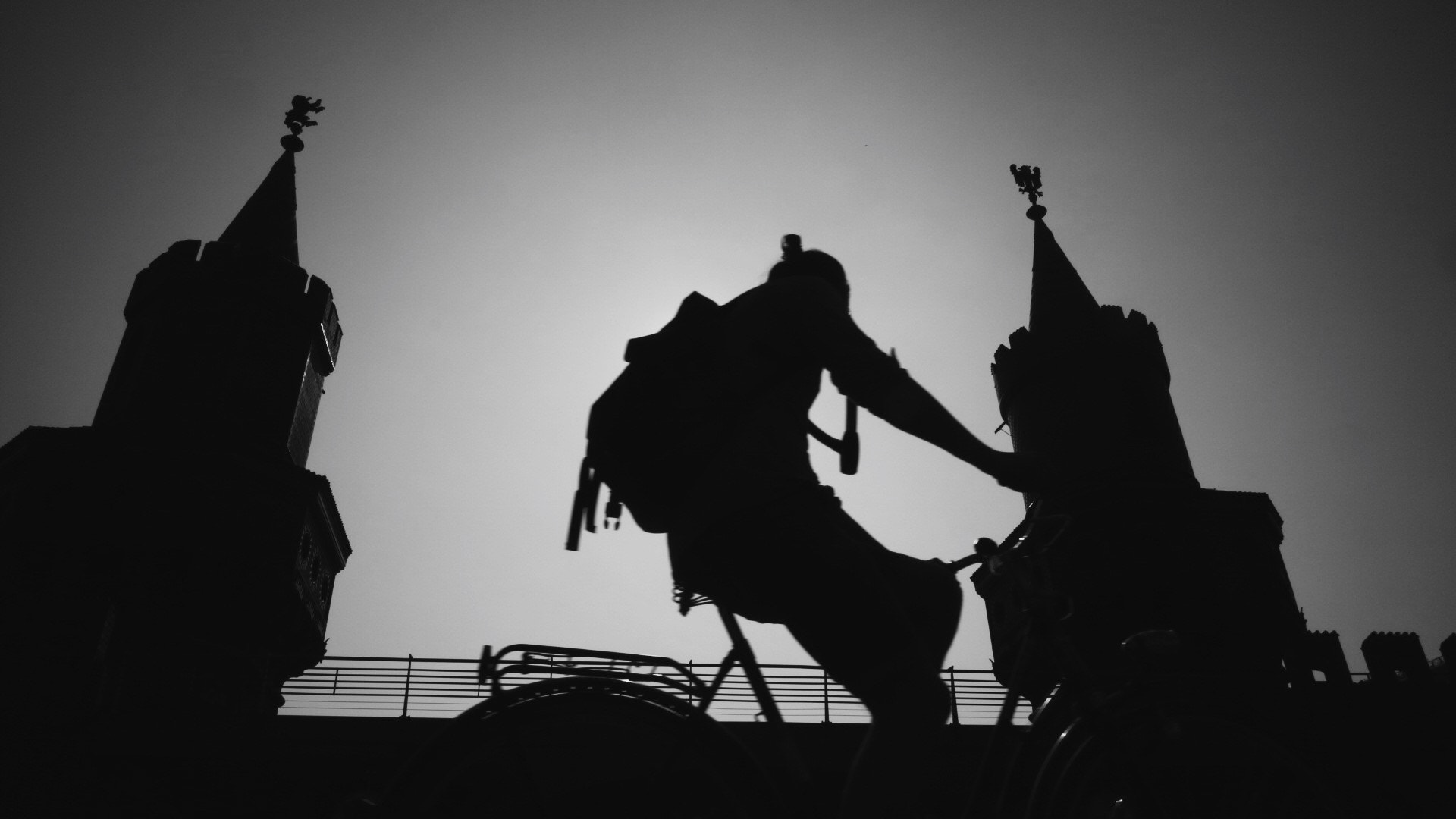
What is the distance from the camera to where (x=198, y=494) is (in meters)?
21.4

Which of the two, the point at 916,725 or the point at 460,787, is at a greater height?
the point at 916,725

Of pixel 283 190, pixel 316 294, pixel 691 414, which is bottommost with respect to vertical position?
pixel 691 414

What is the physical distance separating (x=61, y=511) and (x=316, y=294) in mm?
9242

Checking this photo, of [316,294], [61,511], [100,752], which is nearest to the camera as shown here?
[100,752]

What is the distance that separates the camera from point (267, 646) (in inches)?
899

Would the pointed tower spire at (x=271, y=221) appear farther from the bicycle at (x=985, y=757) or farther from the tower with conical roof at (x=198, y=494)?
the bicycle at (x=985, y=757)

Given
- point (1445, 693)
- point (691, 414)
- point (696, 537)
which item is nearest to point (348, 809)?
point (696, 537)

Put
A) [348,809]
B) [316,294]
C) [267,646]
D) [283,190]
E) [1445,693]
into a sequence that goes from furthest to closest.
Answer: [283,190], [316,294], [267,646], [1445,693], [348,809]

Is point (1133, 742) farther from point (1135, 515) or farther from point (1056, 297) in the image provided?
point (1056, 297)

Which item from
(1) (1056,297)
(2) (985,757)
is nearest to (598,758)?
(2) (985,757)

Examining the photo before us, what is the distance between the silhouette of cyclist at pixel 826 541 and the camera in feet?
6.82

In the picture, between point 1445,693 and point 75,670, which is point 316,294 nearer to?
point 75,670

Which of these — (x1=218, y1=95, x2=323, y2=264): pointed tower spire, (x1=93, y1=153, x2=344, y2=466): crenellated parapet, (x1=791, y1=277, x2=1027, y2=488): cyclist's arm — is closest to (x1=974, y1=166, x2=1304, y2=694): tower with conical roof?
(x1=791, y1=277, x2=1027, y2=488): cyclist's arm

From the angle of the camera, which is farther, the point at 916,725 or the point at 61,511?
the point at 61,511
